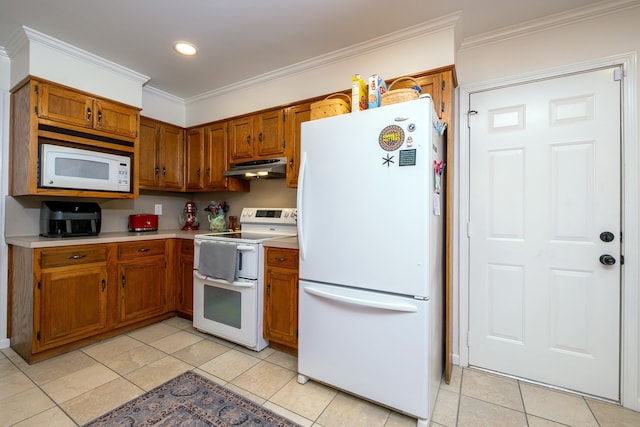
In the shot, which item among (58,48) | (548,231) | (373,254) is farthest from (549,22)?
(58,48)

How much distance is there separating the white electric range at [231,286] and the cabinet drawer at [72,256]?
74 centimetres

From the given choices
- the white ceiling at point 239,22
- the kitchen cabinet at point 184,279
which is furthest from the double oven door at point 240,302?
the white ceiling at point 239,22

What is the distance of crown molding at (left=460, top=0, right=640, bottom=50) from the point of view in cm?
174

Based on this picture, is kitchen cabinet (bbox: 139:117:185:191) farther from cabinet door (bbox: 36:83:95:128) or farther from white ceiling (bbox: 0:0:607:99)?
white ceiling (bbox: 0:0:607:99)

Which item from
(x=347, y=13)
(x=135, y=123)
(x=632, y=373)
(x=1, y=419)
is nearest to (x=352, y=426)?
(x=632, y=373)

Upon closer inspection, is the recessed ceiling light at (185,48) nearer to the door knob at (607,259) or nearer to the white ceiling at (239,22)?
the white ceiling at (239,22)

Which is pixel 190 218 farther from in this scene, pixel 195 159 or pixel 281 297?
pixel 281 297

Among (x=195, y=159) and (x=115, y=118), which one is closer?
(x=115, y=118)

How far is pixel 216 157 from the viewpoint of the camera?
10.4ft

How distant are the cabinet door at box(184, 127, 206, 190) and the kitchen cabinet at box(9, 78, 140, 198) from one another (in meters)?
0.74

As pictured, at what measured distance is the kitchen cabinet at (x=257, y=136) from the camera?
2689 millimetres

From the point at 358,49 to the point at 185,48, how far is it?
1387mm

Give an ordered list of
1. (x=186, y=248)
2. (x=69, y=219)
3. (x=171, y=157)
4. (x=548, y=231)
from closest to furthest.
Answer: (x=548, y=231) → (x=69, y=219) → (x=186, y=248) → (x=171, y=157)

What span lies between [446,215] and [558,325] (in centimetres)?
101
